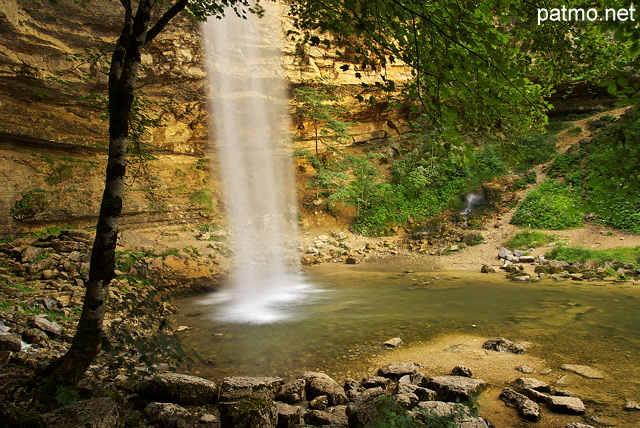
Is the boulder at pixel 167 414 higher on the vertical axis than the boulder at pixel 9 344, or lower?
lower

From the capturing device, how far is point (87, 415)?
7.41 ft

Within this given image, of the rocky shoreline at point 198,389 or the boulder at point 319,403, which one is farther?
the boulder at point 319,403

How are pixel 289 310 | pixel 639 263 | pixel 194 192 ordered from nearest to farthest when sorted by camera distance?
pixel 289 310
pixel 639 263
pixel 194 192

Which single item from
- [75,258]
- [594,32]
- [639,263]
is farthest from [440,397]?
[639,263]

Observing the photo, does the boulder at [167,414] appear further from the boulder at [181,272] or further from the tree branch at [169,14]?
the boulder at [181,272]

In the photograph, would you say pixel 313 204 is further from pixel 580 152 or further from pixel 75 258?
pixel 580 152

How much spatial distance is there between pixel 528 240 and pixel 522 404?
12765 millimetres

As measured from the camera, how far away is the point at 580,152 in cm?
1856

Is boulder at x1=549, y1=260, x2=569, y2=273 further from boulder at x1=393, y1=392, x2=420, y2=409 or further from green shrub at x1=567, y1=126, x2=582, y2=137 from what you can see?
green shrub at x1=567, y1=126, x2=582, y2=137

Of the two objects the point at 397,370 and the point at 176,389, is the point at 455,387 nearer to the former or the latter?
the point at 397,370


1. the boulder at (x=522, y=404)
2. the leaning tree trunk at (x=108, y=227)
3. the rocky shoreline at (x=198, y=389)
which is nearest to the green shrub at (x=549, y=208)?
the rocky shoreline at (x=198, y=389)

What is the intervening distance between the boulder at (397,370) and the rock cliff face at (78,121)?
373 inches

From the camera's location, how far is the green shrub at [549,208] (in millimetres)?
14472

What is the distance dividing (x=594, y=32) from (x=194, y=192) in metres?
17.6
